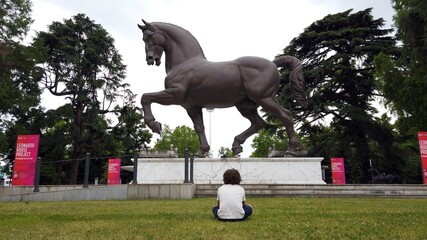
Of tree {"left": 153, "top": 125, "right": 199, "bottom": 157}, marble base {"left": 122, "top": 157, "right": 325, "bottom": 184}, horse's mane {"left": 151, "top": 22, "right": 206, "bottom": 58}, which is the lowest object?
marble base {"left": 122, "top": 157, "right": 325, "bottom": 184}

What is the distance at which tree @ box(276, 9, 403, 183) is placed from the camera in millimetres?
25125

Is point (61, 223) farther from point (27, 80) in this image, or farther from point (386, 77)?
point (27, 80)

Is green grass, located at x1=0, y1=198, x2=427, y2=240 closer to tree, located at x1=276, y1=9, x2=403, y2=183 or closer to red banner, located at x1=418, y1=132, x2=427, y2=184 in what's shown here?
red banner, located at x1=418, y1=132, x2=427, y2=184

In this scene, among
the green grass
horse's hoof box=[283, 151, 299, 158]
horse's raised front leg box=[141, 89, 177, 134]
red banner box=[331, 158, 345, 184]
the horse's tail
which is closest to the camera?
the green grass

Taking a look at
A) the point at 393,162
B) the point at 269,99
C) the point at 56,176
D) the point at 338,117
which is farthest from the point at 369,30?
the point at 56,176

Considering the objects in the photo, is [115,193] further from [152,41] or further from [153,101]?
[152,41]

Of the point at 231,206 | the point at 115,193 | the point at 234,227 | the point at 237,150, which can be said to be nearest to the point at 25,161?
the point at 115,193

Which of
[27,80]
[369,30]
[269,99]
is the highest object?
[369,30]

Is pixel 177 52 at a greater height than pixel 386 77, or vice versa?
pixel 386 77

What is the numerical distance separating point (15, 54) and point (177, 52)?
18947 millimetres

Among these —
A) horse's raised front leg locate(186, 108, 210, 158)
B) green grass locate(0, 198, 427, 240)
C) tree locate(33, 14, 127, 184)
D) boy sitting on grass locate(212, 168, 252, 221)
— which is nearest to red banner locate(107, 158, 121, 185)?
tree locate(33, 14, 127, 184)

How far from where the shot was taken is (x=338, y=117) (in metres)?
26.6

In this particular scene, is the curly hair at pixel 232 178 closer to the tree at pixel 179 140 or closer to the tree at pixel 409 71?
the tree at pixel 409 71

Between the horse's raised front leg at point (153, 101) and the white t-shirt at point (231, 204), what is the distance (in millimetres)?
6321
